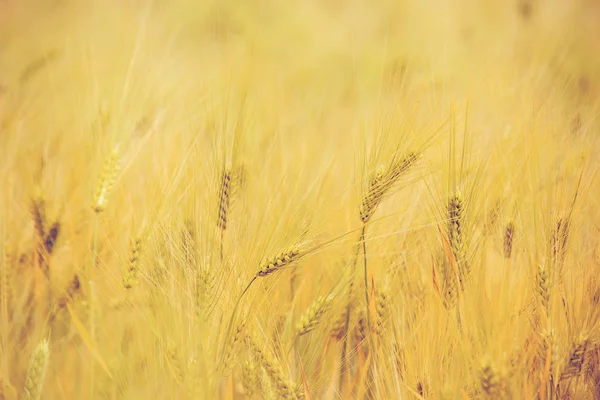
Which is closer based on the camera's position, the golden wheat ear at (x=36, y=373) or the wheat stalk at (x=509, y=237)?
the golden wheat ear at (x=36, y=373)

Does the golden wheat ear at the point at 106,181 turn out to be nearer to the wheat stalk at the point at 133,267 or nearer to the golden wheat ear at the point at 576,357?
the wheat stalk at the point at 133,267

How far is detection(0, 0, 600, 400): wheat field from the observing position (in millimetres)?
452

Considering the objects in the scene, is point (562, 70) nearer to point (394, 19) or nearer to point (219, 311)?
point (394, 19)

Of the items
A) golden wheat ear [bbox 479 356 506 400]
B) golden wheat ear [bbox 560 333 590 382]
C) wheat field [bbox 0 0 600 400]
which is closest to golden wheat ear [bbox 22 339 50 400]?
wheat field [bbox 0 0 600 400]

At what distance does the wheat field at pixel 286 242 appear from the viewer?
452mm

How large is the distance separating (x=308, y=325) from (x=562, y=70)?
756 millimetres

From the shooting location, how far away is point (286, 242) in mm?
460

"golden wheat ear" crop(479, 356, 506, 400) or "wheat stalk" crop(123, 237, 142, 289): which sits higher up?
"wheat stalk" crop(123, 237, 142, 289)

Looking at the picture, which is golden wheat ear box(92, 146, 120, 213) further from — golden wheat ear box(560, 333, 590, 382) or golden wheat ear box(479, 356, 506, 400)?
golden wheat ear box(560, 333, 590, 382)

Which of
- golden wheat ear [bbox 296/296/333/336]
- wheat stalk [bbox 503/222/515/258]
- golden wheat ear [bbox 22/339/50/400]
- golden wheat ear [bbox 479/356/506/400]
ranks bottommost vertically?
golden wheat ear [bbox 22/339/50/400]

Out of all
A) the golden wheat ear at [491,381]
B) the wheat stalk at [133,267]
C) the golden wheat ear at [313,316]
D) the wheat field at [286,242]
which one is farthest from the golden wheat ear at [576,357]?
the wheat stalk at [133,267]

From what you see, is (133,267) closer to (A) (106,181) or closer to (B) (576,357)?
(A) (106,181)

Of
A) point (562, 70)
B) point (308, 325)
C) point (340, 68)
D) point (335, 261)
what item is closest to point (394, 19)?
point (340, 68)

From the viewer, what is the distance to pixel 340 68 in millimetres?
1248
